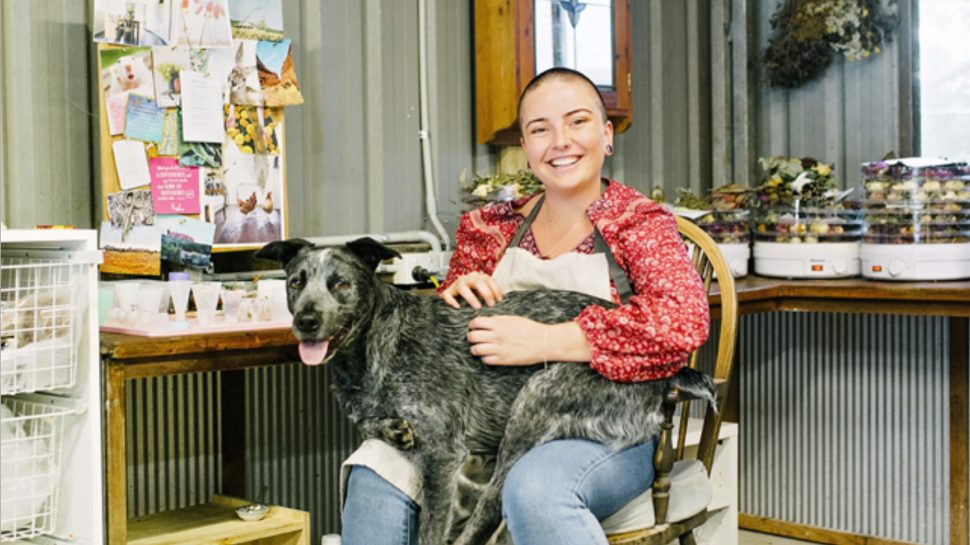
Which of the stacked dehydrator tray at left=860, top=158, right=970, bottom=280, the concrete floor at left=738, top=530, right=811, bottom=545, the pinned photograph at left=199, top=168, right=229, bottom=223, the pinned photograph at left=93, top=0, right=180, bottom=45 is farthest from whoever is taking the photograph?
the concrete floor at left=738, top=530, right=811, bottom=545

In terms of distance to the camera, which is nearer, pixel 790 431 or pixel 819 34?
pixel 790 431

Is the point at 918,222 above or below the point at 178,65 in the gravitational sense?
below

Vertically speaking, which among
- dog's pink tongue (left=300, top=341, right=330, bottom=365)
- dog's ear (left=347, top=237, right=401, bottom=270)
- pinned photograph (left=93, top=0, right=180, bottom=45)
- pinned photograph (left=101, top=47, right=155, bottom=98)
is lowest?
dog's pink tongue (left=300, top=341, right=330, bottom=365)

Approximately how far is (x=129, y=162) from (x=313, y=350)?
1004mm

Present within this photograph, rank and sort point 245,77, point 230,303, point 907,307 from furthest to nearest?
point 907,307 < point 245,77 < point 230,303

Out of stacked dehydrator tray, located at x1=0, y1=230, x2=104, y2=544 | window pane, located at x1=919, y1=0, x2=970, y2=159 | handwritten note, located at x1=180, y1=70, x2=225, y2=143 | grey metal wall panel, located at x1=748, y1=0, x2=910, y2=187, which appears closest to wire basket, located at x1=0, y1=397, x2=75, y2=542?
stacked dehydrator tray, located at x1=0, y1=230, x2=104, y2=544

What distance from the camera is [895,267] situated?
3.78m

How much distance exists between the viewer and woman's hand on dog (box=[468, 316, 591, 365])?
2312 millimetres

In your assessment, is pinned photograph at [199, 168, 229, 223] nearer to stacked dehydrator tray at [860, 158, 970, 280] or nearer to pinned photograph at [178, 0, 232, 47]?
pinned photograph at [178, 0, 232, 47]

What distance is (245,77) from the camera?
326cm

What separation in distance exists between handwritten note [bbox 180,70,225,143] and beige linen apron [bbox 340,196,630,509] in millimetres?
1013

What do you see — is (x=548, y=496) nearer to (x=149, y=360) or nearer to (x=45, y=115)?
(x=149, y=360)

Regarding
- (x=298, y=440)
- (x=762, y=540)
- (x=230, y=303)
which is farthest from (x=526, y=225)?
(x=762, y=540)

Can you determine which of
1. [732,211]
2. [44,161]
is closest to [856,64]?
[732,211]
